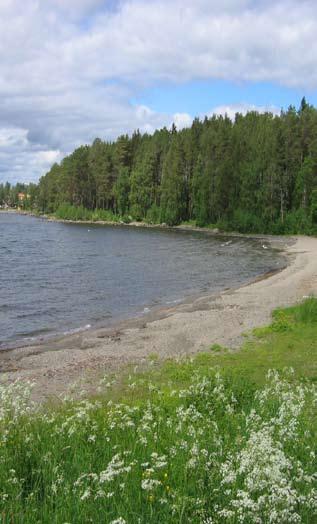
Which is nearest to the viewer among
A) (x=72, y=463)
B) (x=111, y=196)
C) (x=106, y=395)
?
(x=72, y=463)

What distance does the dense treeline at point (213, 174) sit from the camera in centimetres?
8925

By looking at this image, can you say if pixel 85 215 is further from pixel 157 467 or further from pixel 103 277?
pixel 157 467

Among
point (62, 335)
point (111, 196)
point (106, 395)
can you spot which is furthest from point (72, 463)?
point (111, 196)

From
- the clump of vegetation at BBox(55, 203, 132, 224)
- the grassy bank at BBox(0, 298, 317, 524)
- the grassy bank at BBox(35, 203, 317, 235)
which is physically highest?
the clump of vegetation at BBox(55, 203, 132, 224)

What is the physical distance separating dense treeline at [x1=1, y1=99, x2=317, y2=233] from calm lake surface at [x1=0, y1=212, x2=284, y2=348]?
61.5 ft

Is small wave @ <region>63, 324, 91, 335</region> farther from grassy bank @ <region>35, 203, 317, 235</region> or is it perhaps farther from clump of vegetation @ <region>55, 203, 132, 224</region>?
clump of vegetation @ <region>55, 203, 132, 224</region>

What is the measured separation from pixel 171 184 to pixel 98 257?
5737 centimetres

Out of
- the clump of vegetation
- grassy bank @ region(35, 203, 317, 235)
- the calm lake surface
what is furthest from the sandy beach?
the clump of vegetation

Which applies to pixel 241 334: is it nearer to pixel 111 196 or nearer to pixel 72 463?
pixel 72 463

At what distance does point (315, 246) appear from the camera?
66938 mm

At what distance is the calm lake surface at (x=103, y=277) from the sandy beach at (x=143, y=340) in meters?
2.44

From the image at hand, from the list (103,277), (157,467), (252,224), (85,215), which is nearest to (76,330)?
(103,277)

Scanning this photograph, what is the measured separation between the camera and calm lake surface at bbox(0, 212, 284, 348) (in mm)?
27828

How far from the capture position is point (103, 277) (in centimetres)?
4275
